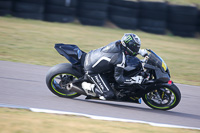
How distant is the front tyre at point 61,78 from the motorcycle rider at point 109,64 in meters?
0.34

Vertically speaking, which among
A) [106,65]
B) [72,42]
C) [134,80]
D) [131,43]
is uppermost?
[131,43]

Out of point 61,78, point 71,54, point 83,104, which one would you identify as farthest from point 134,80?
point 61,78

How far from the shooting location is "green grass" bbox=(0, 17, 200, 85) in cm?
965

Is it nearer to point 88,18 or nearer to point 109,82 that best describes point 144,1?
point 88,18

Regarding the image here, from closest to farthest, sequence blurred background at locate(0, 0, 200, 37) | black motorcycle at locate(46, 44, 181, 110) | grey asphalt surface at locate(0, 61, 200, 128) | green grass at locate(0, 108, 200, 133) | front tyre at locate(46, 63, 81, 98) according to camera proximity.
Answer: green grass at locate(0, 108, 200, 133)
grey asphalt surface at locate(0, 61, 200, 128)
black motorcycle at locate(46, 44, 181, 110)
front tyre at locate(46, 63, 81, 98)
blurred background at locate(0, 0, 200, 37)

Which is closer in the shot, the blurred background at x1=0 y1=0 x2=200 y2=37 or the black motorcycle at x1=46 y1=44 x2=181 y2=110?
the black motorcycle at x1=46 y1=44 x2=181 y2=110

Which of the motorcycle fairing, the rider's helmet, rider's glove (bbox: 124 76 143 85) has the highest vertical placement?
the rider's helmet

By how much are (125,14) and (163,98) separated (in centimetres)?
1091

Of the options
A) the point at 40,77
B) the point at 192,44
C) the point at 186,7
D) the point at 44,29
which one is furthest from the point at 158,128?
the point at 186,7

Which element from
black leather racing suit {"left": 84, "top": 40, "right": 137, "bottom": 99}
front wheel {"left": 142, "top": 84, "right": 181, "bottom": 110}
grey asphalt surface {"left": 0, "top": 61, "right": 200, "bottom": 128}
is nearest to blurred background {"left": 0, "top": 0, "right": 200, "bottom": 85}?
grey asphalt surface {"left": 0, "top": 61, "right": 200, "bottom": 128}

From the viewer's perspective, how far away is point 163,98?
5.90 m

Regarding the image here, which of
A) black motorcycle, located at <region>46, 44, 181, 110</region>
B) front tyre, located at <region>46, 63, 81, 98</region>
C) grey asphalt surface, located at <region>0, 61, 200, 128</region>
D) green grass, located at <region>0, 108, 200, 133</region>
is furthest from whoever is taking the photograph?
front tyre, located at <region>46, 63, 81, 98</region>

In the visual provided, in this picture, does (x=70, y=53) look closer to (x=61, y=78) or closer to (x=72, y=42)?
(x=61, y=78)

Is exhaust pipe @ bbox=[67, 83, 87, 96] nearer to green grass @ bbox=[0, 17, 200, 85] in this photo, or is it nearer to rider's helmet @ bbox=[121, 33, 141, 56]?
rider's helmet @ bbox=[121, 33, 141, 56]
